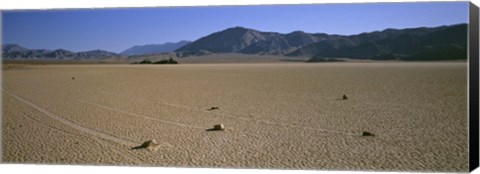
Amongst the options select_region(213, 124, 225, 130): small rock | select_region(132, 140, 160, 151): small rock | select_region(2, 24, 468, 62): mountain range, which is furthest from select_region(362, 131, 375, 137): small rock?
select_region(132, 140, 160, 151): small rock

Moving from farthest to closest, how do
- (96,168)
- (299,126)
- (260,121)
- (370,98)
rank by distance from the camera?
(370,98) → (260,121) → (299,126) → (96,168)

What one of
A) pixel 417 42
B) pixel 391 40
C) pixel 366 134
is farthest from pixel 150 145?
pixel 417 42

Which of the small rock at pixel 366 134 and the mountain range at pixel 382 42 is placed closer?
the small rock at pixel 366 134

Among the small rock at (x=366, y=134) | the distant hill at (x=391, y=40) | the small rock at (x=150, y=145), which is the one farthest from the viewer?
the distant hill at (x=391, y=40)

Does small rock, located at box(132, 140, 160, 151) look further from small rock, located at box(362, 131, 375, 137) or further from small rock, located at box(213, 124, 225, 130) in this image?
small rock, located at box(362, 131, 375, 137)

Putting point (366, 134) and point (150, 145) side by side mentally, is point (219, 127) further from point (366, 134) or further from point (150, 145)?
point (366, 134)

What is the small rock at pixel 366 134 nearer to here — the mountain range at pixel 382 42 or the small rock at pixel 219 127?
the mountain range at pixel 382 42

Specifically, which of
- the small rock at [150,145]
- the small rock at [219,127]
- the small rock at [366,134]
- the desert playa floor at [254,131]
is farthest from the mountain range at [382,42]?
the small rock at [150,145]

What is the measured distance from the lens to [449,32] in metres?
6.32

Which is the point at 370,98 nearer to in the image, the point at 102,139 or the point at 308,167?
the point at 308,167

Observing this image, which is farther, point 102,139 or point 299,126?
point 299,126

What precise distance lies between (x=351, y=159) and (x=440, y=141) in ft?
4.47

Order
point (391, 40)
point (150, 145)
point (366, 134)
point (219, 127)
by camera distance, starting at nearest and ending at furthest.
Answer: point (150, 145)
point (366, 134)
point (219, 127)
point (391, 40)

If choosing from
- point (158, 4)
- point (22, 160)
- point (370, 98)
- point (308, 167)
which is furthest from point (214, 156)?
point (370, 98)
